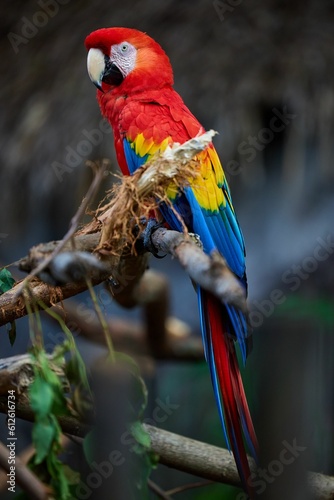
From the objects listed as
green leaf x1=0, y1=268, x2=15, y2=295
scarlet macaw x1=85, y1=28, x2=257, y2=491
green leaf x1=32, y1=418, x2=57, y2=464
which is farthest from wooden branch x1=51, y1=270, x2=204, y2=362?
green leaf x1=32, y1=418, x2=57, y2=464

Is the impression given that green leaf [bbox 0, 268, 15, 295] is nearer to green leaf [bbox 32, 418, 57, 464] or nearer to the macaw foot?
the macaw foot

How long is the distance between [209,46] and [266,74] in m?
0.21

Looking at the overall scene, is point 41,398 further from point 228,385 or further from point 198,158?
point 198,158

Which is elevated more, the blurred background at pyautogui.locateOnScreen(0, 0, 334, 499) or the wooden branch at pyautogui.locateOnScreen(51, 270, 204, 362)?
the blurred background at pyautogui.locateOnScreen(0, 0, 334, 499)

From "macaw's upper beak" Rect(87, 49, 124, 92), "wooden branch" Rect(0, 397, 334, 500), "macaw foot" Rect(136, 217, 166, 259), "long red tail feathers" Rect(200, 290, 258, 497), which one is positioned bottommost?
"wooden branch" Rect(0, 397, 334, 500)

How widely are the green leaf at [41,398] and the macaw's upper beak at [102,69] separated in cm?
86

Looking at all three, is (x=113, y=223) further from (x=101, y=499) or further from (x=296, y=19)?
(x=296, y=19)

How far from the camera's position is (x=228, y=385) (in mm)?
1044

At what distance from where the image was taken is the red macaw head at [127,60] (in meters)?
1.35

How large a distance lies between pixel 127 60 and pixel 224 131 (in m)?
0.75

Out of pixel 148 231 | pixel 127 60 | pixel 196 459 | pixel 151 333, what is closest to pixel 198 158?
pixel 148 231

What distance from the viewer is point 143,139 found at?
49.9 inches

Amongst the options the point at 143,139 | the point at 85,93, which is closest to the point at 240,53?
the point at 85,93

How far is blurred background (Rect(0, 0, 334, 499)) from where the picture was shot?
1888mm
